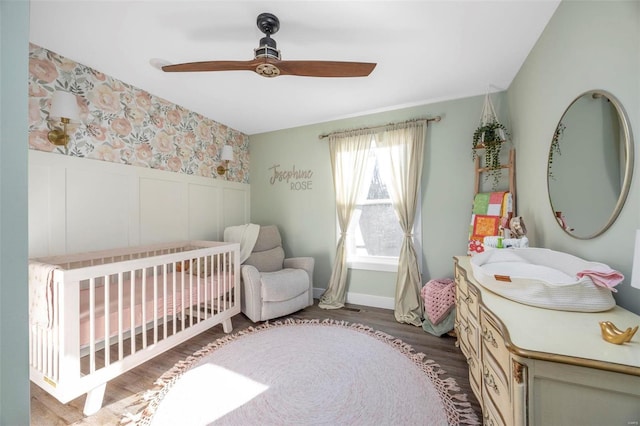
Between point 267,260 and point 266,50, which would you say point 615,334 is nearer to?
point 266,50

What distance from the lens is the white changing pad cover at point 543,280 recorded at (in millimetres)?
975

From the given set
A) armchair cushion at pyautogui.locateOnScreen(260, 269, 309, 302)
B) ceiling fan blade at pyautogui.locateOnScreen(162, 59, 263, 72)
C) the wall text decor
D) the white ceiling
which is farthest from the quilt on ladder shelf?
ceiling fan blade at pyautogui.locateOnScreen(162, 59, 263, 72)

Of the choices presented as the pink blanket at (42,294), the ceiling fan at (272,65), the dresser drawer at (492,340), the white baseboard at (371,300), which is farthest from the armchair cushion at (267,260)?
the dresser drawer at (492,340)

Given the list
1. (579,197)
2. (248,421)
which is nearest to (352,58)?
(579,197)

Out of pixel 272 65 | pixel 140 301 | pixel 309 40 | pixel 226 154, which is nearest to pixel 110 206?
pixel 140 301

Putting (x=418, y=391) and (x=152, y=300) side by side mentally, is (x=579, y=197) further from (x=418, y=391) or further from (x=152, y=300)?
(x=152, y=300)

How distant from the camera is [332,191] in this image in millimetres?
3258

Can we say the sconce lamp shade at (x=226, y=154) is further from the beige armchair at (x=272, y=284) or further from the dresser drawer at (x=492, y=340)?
the dresser drawer at (x=492, y=340)

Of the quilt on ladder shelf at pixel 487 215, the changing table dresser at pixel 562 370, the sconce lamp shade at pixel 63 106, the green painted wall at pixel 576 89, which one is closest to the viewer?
the changing table dresser at pixel 562 370

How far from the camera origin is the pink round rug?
142cm

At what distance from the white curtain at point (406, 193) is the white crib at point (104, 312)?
1757 millimetres

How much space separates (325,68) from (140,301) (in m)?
2.06

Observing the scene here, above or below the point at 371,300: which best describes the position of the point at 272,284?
above

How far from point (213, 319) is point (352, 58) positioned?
2525mm
